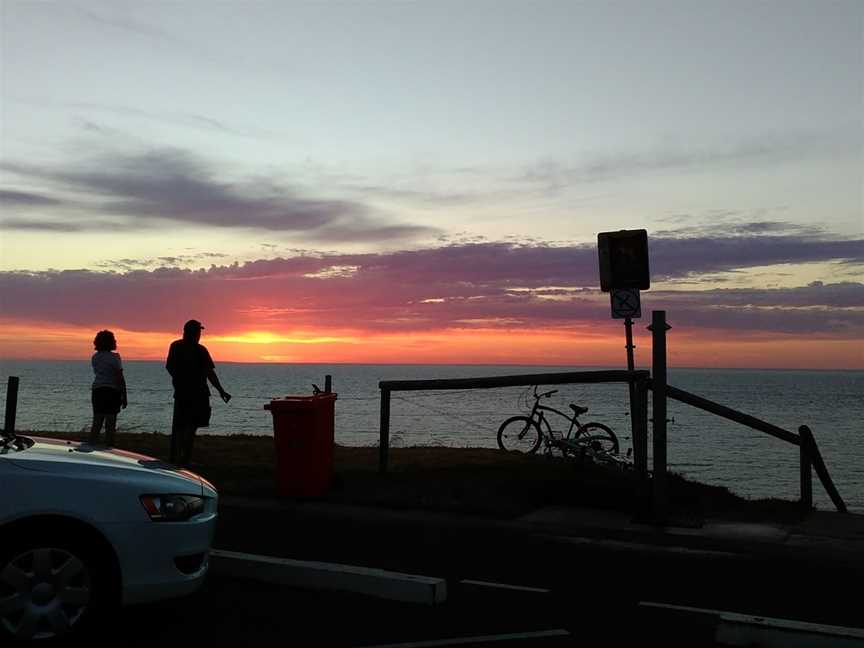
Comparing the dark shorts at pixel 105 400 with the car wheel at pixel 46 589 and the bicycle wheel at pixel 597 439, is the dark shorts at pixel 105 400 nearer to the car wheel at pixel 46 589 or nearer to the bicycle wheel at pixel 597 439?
the bicycle wheel at pixel 597 439

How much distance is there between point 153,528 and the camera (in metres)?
5.11

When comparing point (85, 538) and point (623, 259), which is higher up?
point (623, 259)

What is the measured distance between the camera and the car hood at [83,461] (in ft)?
16.6

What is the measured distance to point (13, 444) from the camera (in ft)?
18.1

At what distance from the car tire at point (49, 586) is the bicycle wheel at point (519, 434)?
46.3 feet

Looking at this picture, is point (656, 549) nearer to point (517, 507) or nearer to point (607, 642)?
point (517, 507)

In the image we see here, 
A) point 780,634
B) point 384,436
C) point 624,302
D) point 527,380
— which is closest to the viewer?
point 780,634

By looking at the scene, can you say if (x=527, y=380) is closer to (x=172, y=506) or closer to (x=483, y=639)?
(x=483, y=639)

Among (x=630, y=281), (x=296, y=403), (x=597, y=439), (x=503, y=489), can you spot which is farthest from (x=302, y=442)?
(x=597, y=439)

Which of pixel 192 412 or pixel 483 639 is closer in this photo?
pixel 483 639

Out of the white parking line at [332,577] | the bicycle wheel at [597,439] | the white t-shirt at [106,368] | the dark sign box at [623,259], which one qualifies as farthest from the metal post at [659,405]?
the white t-shirt at [106,368]

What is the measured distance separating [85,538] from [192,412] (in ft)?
22.4

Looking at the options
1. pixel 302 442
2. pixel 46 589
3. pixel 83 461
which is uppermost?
pixel 83 461

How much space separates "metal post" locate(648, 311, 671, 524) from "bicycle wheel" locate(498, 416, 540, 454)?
31.9 feet
